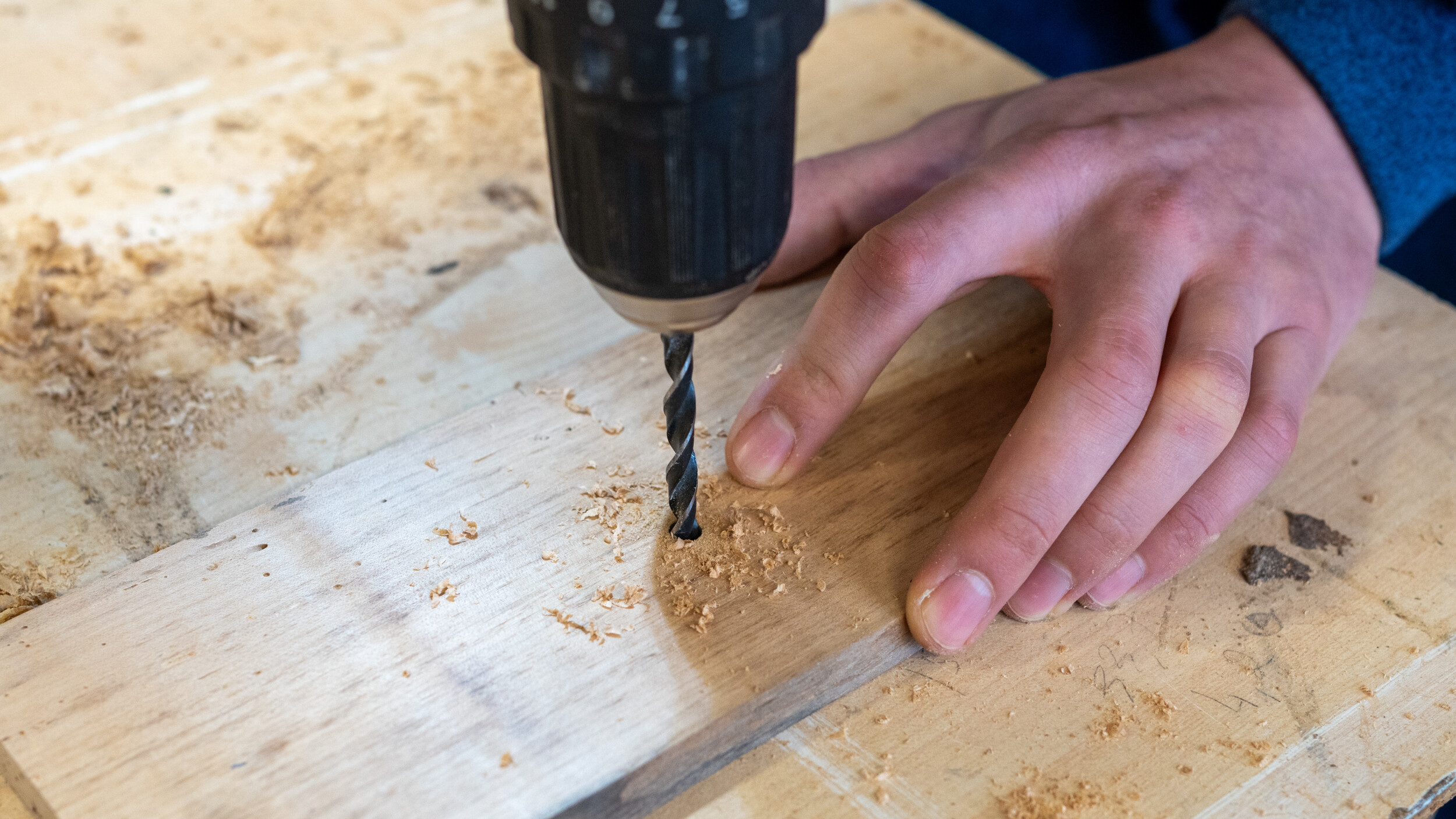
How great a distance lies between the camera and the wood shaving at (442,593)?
0.89 meters

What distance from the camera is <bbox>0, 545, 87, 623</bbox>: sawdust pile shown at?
36.7 inches

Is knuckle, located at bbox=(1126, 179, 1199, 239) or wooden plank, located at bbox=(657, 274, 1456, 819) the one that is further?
knuckle, located at bbox=(1126, 179, 1199, 239)

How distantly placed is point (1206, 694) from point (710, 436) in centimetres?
50

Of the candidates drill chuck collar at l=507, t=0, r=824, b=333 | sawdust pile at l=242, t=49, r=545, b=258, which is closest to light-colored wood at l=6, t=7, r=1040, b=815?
drill chuck collar at l=507, t=0, r=824, b=333

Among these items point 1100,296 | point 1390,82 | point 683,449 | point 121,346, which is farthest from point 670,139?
point 1390,82

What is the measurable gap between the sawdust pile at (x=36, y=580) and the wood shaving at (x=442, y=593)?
34cm

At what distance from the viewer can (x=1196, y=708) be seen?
34.6 inches

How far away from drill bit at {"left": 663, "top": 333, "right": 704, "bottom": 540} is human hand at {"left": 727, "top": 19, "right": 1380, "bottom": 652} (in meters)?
0.08

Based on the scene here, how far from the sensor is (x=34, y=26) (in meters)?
1.74

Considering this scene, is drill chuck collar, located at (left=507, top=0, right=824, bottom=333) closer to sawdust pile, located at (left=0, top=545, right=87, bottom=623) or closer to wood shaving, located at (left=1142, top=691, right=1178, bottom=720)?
wood shaving, located at (left=1142, top=691, right=1178, bottom=720)

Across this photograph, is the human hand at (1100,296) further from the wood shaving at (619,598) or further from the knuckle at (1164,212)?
the wood shaving at (619,598)

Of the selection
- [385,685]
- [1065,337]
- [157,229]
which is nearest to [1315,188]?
[1065,337]

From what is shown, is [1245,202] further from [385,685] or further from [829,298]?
[385,685]

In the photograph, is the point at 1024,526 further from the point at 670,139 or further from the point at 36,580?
the point at 36,580
